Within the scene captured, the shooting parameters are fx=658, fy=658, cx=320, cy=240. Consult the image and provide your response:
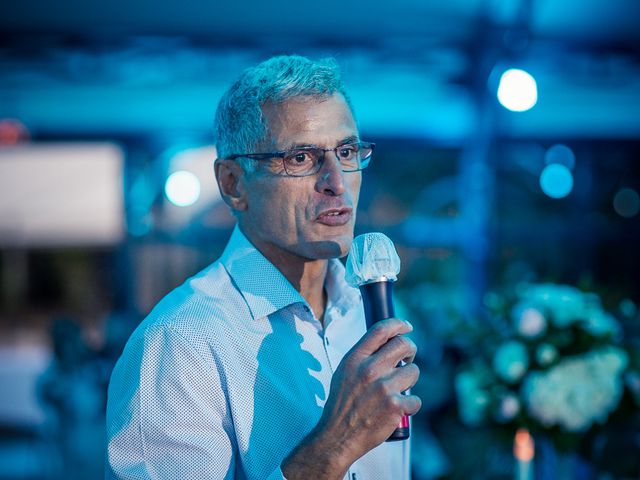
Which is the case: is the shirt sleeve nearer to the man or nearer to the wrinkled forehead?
the man

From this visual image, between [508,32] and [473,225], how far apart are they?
2003 mm

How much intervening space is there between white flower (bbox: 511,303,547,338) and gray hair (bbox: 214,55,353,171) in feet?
3.87

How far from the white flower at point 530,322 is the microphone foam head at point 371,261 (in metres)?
1.19

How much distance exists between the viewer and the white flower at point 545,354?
88.4 inches

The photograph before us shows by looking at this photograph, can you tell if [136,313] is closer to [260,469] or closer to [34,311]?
[260,469]

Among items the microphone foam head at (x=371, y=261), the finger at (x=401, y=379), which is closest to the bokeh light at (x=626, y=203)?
the microphone foam head at (x=371, y=261)

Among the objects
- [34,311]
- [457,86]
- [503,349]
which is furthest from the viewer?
[34,311]

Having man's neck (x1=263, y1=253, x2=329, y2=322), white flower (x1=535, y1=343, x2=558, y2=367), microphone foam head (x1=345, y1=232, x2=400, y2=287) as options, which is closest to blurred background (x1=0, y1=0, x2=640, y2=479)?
white flower (x1=535, y1=343, x2=558, y2=367)

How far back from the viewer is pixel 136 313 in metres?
5.06

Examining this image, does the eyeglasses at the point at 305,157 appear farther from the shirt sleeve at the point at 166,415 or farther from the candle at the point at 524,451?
the candle at the point at 524,451

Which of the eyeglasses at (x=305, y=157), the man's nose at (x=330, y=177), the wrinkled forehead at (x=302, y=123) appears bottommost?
the man's nose at (x=330, y=177)

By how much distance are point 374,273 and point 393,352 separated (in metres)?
0.18

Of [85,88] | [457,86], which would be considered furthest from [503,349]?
[85,88]

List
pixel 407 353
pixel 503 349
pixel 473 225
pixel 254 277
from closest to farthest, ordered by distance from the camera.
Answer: pixel 407 353 → pixel 254 277 → pixel 503 349 → pixel 473 225
